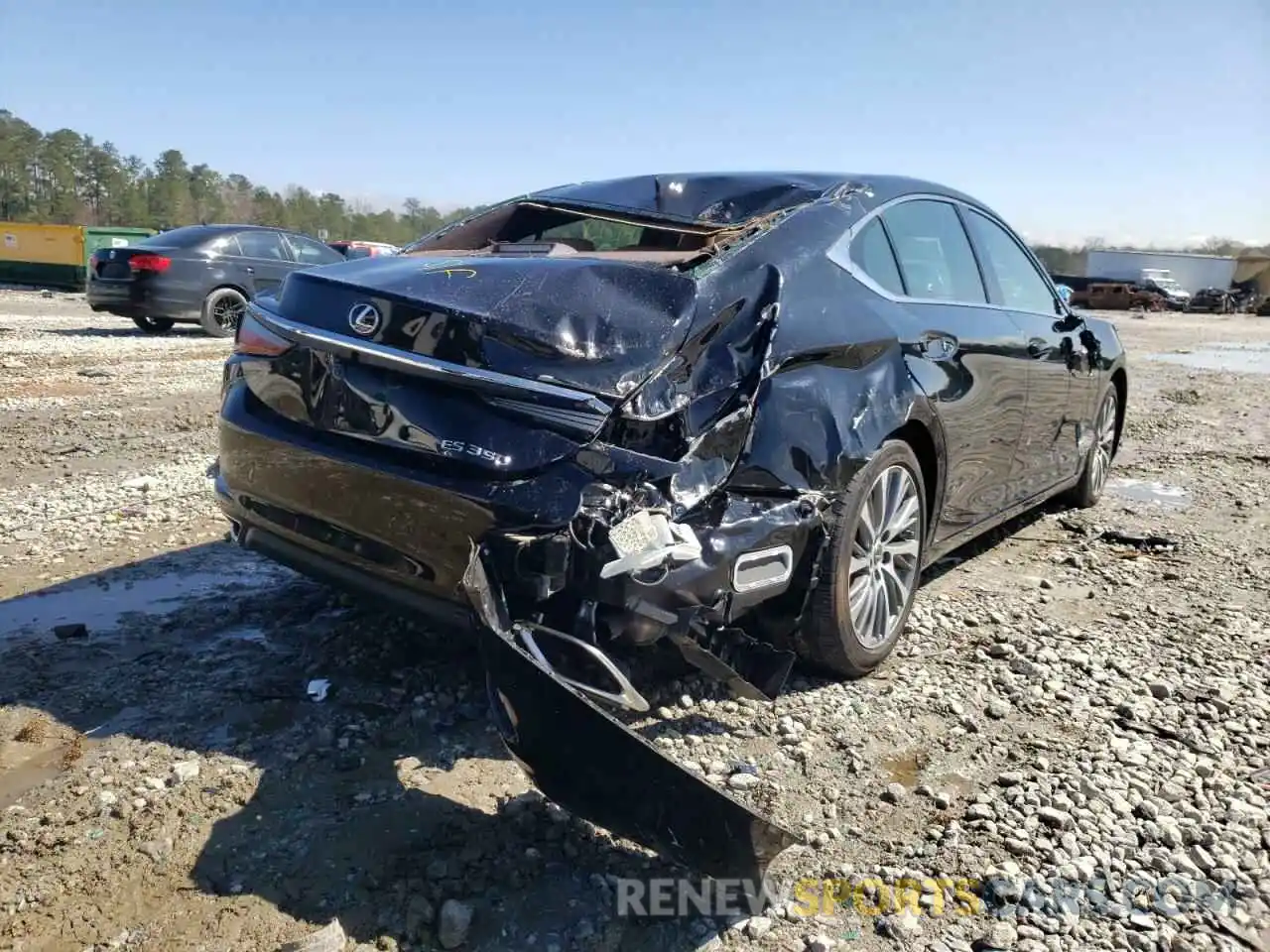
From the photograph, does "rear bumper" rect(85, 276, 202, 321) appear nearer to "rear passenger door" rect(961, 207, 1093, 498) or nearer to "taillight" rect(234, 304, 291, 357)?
"taillight" rect(234, 304, 291, 357)

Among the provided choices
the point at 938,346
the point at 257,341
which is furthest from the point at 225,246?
the point at 938,346

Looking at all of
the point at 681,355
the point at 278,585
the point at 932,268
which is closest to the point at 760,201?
the point at 932,268

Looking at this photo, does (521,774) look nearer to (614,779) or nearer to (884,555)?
(614,779)

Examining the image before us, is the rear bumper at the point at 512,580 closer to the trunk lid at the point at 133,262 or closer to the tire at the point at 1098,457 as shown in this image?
the tire at the point at 1098,457

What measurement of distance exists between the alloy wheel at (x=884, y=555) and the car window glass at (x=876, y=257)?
656mm

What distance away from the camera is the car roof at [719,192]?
11.0 feet

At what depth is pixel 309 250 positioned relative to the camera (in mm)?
13750

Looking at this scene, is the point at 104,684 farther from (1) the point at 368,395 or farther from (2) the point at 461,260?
(2) the point at 461,260

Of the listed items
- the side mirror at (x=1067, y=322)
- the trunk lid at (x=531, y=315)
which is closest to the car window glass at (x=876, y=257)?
the trunk lid at (x=531, y=315)

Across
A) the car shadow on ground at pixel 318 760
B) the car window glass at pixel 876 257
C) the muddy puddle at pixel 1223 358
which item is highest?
the car window glass at pixel 876 257

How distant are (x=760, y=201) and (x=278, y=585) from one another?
7.97 feet

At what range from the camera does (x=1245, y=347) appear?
71.4 feet

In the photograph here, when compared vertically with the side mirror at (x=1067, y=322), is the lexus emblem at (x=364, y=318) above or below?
below

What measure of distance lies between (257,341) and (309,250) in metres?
11.7
